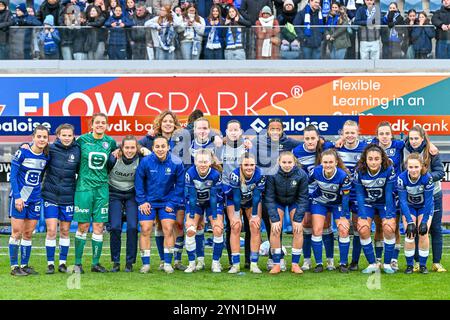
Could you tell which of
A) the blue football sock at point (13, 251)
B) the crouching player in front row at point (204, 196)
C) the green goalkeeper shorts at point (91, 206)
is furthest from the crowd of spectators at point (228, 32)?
the blue football sock at point (13, 251)

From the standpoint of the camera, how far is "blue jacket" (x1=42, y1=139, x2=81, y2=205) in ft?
41.2

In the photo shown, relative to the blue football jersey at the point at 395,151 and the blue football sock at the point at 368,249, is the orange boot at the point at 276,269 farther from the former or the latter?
the blue football jersey at the point at 395,151

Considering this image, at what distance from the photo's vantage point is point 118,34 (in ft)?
67.6

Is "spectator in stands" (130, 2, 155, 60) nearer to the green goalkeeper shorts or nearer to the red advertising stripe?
the red advertising stripe

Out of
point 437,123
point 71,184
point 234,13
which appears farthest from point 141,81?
point 71,184

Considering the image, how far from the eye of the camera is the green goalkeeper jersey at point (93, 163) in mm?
12617

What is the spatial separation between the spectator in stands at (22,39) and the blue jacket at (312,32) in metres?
4.99

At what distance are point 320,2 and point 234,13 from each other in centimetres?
175

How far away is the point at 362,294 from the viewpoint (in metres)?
11.0

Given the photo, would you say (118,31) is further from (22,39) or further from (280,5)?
(280,5)

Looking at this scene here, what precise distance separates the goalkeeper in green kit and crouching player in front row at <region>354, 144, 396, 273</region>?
2945 millimetres

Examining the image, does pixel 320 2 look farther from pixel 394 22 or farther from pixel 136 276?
pixel 136 276

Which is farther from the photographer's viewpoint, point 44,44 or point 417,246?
point 44,44
